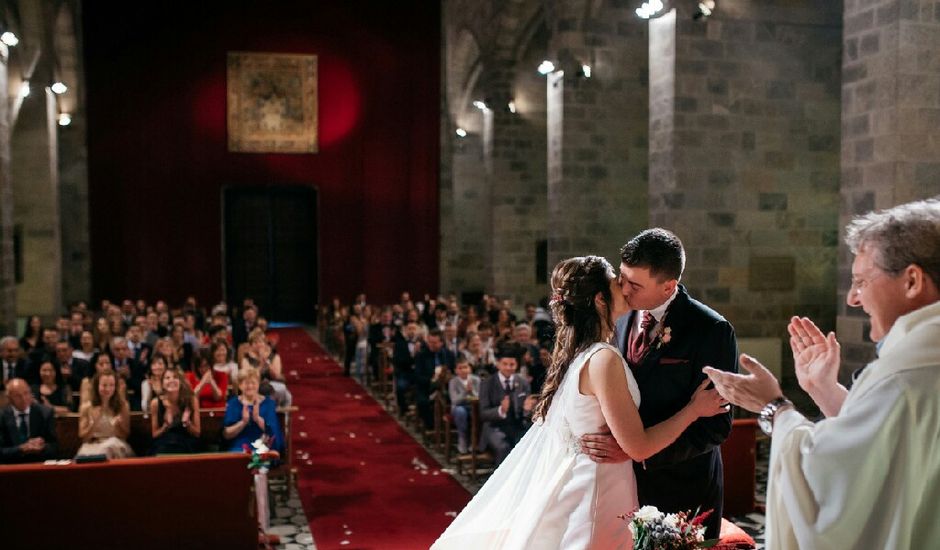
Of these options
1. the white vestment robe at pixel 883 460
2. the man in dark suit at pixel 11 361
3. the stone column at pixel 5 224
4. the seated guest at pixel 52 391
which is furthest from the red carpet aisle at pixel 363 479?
the white vestment robe at pixel 883 460

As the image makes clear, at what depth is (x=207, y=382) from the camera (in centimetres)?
771

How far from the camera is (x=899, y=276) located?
5.66ft

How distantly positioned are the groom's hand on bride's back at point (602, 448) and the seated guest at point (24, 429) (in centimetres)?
531

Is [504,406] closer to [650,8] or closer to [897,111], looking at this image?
[897,111]

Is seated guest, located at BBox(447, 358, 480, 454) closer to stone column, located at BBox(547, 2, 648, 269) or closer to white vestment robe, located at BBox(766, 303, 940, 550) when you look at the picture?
stone column, located at BBox(547, 2, 648, 269)

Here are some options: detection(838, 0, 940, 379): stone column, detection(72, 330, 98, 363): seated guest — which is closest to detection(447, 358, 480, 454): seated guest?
detection(838, 0, 940, 379): stone column

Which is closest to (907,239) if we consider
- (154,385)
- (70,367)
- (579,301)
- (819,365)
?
(819,365)

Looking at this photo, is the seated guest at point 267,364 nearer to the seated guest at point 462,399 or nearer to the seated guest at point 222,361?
the seated guest at point 222,361

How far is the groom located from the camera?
254 cm

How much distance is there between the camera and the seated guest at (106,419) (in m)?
6.37

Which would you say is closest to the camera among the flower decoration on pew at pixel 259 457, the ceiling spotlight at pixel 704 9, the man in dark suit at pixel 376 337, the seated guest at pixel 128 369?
the flower decoration on pew at pixel 259 457

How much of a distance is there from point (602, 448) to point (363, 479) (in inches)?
201

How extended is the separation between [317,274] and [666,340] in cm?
1702

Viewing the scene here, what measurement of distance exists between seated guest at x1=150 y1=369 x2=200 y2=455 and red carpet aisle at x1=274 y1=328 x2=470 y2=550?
41.4 inches
